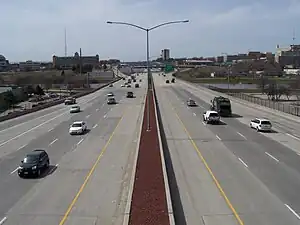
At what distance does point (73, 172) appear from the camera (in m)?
24.8

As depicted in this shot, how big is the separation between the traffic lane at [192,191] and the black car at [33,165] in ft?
23.5

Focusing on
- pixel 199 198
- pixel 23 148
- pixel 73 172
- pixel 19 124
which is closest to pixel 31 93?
pixel 19 124

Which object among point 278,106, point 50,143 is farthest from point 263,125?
point 278,106

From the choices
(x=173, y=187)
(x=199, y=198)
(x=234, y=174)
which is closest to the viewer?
(x=199, y=198)

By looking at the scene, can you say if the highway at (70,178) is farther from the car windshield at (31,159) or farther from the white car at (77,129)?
the car windshield at (31,159)

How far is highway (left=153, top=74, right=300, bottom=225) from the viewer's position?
55.6ft

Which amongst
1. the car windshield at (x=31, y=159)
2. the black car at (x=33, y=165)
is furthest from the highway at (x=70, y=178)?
the car windshield at (x=31, y=159)

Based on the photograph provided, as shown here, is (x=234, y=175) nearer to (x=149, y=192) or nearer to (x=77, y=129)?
(x=149, y=192)

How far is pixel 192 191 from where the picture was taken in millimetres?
20250

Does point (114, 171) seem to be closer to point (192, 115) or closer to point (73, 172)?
point (73, 172)

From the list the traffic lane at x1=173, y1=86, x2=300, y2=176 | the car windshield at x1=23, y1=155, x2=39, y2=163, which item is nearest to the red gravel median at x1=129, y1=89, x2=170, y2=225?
the car windshield at x1=23, y1=155, x2=39, y2=163

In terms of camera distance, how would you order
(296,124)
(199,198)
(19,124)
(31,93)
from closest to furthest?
(199,198)
(296,124)
(19,124)
(31,93)

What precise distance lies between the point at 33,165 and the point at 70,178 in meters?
2.27

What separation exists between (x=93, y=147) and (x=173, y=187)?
44.8 feet
